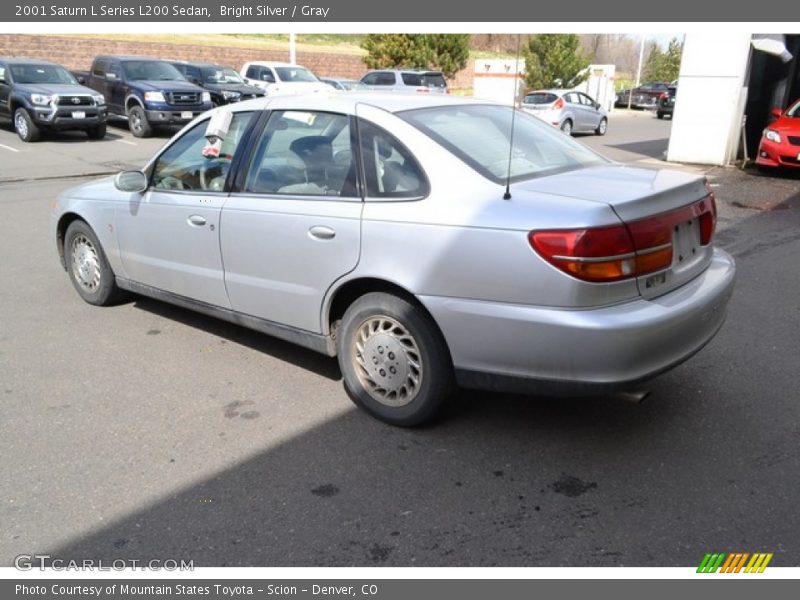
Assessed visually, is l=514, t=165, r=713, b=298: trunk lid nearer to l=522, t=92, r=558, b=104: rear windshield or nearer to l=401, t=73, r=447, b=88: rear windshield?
l=522, t=92, r=558, b=104: rear windshield

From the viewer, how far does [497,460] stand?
11.6 ft

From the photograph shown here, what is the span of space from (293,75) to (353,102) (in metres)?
21.1

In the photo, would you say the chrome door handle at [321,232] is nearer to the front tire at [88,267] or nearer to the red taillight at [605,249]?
the red taillight at [605,249]

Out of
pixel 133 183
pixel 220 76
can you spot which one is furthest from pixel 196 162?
pixel 220 76

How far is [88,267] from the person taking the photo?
18.9 ft

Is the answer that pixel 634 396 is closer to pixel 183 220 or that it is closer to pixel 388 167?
pixel 388 167

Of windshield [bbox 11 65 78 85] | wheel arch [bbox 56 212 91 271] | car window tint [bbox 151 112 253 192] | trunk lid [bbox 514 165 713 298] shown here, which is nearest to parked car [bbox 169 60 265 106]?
windshield [bbox 11 65 78 85]

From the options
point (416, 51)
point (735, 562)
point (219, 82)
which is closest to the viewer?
point (735, 562)

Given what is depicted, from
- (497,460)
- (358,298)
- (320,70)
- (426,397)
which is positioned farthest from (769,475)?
(320,70)

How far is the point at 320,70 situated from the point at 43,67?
26709mm

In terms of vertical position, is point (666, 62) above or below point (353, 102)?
above

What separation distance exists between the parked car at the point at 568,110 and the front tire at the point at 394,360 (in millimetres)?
19096

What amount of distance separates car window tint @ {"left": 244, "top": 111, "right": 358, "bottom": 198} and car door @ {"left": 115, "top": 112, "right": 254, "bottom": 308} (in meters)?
0.25

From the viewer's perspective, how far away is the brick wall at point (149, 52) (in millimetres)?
30078
